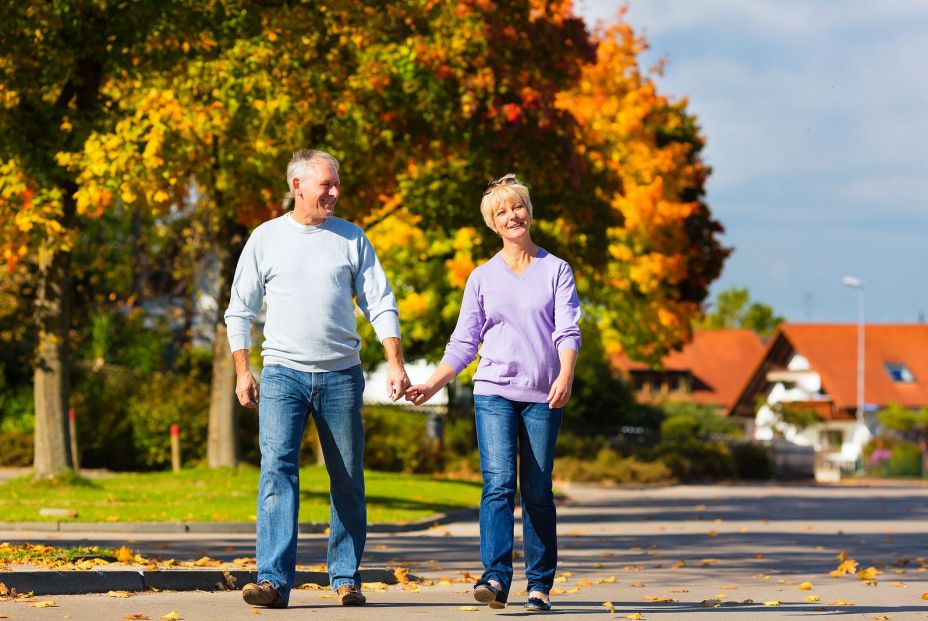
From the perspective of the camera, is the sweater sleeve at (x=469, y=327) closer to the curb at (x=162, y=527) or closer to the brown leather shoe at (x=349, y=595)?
the brown leather shoe at (x=349, y=595)

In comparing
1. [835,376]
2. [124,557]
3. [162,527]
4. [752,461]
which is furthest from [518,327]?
[835,376]

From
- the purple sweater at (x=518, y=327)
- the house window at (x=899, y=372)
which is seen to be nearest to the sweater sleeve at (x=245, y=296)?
the purple sweater at (x=518, y=327)

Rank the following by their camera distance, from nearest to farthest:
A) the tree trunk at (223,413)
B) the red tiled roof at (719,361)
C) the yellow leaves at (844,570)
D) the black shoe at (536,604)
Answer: the black shoe at (536,604) < the yellow leaves at (844,570) < the tree trunk at (223,413) < the red tiled roof at (719,361)

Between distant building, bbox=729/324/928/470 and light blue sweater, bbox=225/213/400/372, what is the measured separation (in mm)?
67366

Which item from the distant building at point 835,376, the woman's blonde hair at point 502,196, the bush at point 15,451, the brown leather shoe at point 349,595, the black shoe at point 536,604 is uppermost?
the distant building at point 835,376

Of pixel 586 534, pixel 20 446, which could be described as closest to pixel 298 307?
pixel 586 534

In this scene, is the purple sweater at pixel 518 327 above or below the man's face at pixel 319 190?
below

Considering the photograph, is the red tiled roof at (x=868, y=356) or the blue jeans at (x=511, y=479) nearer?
the blue jeans at (x=511, y=479)

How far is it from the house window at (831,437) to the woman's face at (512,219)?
71.7 meters

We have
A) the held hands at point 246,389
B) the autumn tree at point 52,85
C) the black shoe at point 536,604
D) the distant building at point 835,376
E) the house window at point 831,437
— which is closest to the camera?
the held hands at point 246,389

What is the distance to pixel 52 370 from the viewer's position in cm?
2088

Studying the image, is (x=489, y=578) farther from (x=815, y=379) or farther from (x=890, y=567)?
(x=815, y=379)

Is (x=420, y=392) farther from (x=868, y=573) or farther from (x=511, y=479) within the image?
(x=868, y=573)

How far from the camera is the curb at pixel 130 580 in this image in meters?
8.88
